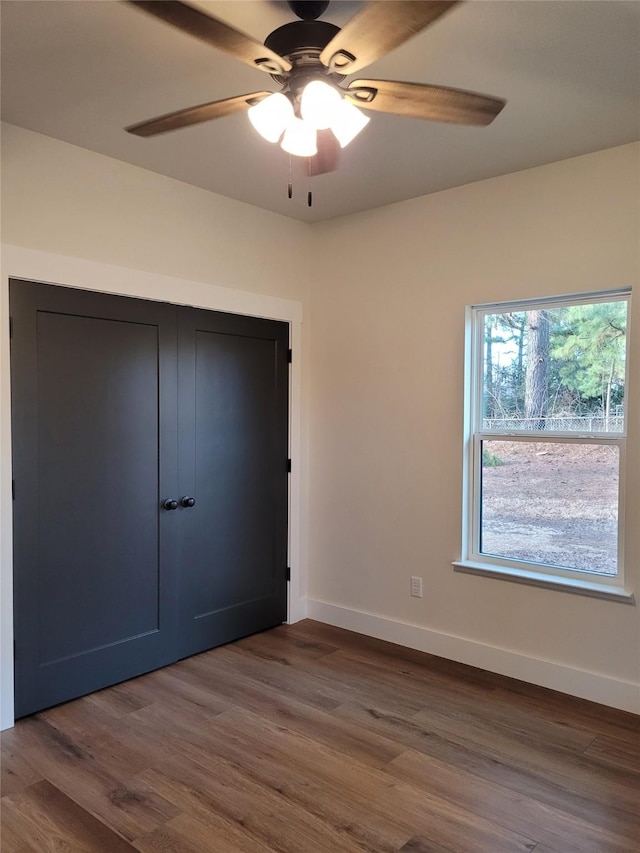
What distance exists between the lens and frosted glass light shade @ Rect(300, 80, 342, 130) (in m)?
1.75

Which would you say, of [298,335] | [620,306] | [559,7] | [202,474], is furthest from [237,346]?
[559,7]

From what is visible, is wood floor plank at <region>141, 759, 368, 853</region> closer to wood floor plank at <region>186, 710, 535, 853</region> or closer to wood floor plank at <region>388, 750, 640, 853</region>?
wood floor plank at <region>186, 710, 535, 853</region>

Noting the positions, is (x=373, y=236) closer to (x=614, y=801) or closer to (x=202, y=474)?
(x=202, y=474)

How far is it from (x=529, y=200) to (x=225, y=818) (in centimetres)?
314

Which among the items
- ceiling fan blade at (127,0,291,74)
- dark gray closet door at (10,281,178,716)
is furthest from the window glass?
ceiling fan blade at (127,0,291,74)

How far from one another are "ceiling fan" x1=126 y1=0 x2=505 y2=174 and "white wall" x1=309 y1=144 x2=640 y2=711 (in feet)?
4.69

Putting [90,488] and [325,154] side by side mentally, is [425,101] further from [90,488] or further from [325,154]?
[90,488]

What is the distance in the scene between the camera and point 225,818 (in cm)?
223

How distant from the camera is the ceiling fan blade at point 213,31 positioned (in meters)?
1.46

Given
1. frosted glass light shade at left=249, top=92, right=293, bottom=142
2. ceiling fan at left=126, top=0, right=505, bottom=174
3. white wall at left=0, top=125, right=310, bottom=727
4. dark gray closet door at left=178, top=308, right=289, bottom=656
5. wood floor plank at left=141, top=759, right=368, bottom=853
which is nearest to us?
ceiling fan at left=126, top=0, right=505, bottom=174

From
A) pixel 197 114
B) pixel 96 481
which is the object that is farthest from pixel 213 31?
pixel 96 481

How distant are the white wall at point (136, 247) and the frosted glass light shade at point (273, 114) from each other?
4.79 feet

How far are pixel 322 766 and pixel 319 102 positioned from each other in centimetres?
243

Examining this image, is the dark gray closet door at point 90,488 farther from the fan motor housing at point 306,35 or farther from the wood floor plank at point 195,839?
the fan motor housing at point 306,35
